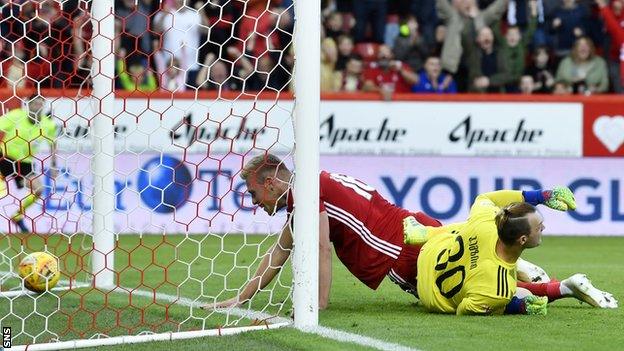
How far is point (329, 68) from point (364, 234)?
29.2 ft

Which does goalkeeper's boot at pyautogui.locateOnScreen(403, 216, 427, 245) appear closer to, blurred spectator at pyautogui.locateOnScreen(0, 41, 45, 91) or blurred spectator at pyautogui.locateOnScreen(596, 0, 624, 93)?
blurred spectator at pyautogui.locateOnScreen(0, 41, 45, 91)

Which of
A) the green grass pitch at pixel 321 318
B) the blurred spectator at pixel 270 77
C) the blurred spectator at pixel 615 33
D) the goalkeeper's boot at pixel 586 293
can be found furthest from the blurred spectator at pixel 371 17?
the goalkeeper's boot at pixel 586 293

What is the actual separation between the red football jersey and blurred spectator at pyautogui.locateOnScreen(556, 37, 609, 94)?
9195mm

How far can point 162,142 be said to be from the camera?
15.2 metres

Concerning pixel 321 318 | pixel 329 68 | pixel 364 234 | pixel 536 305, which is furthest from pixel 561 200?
pixel 329 68

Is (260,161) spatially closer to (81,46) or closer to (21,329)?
(21,329)

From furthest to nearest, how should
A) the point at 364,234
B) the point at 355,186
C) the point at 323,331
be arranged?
the point at 355,186
the point at 364,234
the point at 323,331

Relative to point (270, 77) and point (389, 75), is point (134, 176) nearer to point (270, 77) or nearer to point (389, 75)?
point (270, 77)

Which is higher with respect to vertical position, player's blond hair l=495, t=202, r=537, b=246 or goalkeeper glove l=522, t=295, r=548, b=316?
player's blond hair l=495, t=202, r=537, b=246

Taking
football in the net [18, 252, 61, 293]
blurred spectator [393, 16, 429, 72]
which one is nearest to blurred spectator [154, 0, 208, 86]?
blurred spectator [393, 16, 429, 72]

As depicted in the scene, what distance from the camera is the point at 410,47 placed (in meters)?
17.1

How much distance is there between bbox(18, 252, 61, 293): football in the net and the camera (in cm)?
866

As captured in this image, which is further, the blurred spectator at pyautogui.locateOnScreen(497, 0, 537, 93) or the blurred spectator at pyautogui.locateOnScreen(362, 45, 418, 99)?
the blurred spectator at pyautogui.locateOnScreen(497, 0, 537, 93)

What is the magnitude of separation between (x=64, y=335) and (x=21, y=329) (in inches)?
14.5
